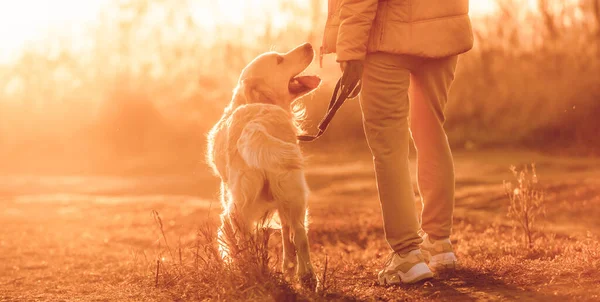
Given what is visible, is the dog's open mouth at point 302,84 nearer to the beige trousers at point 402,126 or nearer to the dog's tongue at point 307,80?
the dog's tongue at point 307,80

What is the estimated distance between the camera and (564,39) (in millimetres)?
12148

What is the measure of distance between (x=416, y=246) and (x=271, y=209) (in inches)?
28.7

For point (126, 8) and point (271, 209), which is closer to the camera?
point (271, 209)

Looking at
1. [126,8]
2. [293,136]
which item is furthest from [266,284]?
[126,8]

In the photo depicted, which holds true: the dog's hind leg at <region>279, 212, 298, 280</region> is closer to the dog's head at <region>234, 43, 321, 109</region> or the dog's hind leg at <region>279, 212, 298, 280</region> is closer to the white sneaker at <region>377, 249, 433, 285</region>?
the white sneaker at <region>377, 249, 433, 285</region>

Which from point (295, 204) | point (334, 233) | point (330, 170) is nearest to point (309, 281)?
point (295, 204)

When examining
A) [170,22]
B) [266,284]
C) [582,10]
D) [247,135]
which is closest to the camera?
[266,284]

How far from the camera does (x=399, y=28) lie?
4148 mm

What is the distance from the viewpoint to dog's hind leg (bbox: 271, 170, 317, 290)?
4141 millimetres

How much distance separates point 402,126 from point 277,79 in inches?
38.4

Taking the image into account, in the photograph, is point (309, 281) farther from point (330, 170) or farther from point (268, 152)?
point (330, 170)

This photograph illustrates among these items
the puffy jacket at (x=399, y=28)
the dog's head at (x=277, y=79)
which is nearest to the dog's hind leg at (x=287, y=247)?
the dog's head at (x=277, y=79)

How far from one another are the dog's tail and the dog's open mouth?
85 centimetres

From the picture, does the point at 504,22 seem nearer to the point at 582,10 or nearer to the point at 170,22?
the point at 582,10
